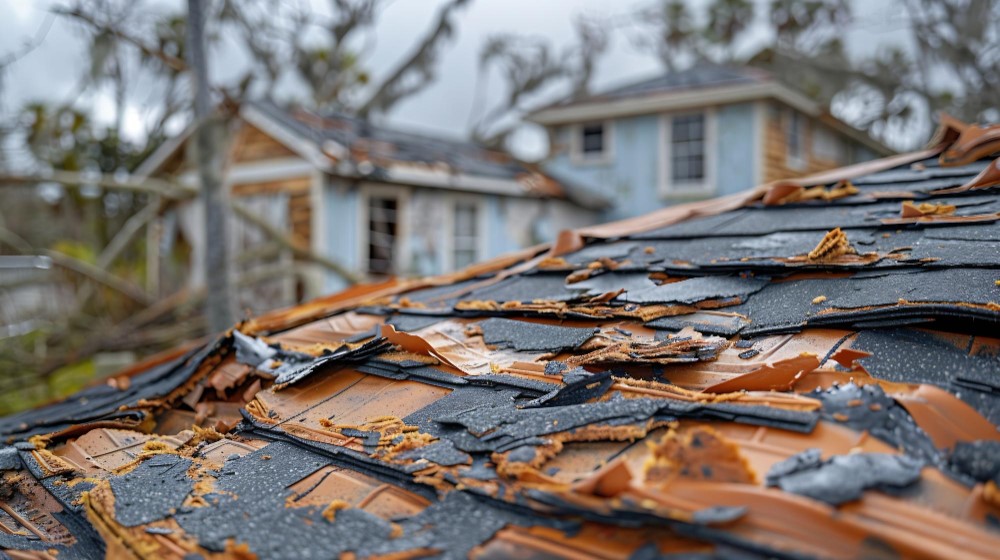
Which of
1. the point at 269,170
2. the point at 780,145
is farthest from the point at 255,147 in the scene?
the point at 780,145

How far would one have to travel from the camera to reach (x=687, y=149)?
13.8 m

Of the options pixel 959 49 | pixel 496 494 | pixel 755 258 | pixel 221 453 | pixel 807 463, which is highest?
pixel 959 49

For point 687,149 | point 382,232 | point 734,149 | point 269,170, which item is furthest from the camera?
point 687,149

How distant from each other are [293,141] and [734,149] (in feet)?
26.9

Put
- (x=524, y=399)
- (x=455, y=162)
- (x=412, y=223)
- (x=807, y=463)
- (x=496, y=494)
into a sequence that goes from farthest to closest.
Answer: (x=455, y=162) → (x=412, y=223) → (x=524, y=399) → (x=496, y=494) → (x=807, y=463)

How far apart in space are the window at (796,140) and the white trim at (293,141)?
29.7 ft

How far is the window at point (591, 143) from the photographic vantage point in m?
14.5

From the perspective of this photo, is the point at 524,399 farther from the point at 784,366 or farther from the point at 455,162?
the point at 455,162

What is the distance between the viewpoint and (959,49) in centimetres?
1291

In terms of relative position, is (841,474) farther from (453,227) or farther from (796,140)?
(796,140)

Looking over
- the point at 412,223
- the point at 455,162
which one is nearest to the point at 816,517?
the point at 412,223

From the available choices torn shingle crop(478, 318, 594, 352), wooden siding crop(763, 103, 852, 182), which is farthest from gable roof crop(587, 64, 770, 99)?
torn shingle crop(478, 318, 594, 352)

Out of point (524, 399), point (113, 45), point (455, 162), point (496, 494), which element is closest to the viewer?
point (496, 494)

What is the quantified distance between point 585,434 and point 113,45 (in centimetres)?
786
